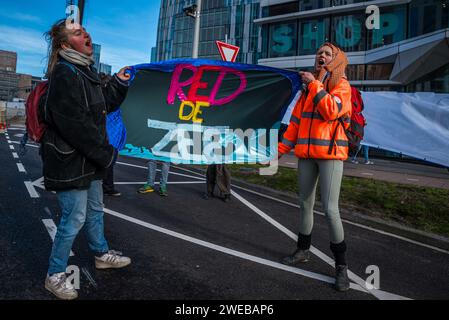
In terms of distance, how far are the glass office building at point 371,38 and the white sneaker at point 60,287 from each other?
62.6ft

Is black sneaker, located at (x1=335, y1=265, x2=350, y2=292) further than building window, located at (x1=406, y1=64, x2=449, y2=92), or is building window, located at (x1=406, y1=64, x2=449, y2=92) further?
building window, located at (x1=406, y1=64, x2=449, y2=92)

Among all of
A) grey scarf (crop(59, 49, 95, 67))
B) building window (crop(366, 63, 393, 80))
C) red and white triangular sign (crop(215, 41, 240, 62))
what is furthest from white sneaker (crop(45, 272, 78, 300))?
building window (crop(366, 63, 393, 80))

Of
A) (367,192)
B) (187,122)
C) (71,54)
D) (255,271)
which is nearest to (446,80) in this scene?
(367,192)

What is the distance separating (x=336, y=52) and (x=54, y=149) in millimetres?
2573

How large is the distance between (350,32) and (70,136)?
91.6 ft

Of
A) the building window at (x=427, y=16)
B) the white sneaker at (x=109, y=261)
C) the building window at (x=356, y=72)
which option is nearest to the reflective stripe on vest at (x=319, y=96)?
the white sneaker at (x=109, y=261)

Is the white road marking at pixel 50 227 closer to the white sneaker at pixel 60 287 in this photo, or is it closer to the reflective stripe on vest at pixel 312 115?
the white sneaker at pixel 60 287

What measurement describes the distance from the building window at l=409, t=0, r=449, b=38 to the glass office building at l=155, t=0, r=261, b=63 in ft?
97.8

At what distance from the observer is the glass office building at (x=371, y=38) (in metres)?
17.7

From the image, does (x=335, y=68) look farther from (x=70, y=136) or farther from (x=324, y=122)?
(x=70, y=136)

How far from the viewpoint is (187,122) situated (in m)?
5.03

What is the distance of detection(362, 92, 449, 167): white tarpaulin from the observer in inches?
192

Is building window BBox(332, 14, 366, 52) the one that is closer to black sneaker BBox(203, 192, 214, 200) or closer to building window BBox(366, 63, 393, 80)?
building window BBox(366, 63, 393, 80)

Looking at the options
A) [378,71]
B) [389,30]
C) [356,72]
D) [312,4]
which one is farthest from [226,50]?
[312,4]
